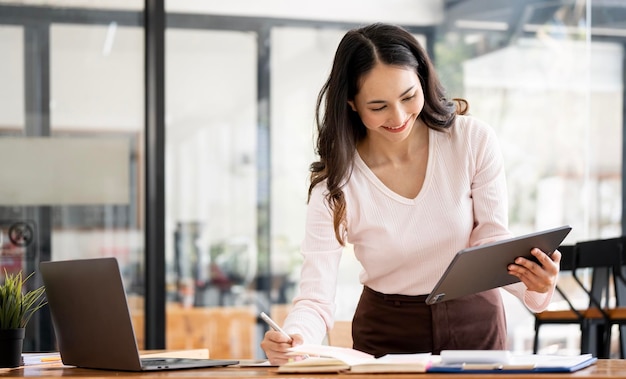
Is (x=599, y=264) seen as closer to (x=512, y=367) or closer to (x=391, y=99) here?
(x=391, y=99)

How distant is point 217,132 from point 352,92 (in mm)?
2624

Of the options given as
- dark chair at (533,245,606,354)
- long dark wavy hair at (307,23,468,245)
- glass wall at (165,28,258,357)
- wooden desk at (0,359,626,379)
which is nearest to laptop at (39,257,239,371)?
wooden desk at (0,359,626,379)

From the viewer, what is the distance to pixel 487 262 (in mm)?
2117

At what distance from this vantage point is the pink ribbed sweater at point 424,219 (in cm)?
256

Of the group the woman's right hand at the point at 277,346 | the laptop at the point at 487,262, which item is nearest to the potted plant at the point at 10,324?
the woman's right hand at the point at 277,346

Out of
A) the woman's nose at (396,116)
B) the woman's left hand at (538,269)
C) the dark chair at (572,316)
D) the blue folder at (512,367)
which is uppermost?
the woman's nose at (396,116)

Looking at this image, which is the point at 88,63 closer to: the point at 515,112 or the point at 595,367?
the point at 515,112

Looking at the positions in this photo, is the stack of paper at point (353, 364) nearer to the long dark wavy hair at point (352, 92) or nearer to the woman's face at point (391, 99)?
the long dark wavy hair at point (352, 92)

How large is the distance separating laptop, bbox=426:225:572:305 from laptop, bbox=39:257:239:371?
0.53 meters

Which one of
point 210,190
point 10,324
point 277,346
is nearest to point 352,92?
point 277,346

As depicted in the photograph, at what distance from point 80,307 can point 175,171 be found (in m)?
2.99

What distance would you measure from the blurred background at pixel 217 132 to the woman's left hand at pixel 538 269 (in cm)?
306

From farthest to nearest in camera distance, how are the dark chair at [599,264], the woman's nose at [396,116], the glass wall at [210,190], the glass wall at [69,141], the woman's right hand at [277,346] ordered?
1. the glass wall at [210,190]
2. the glass wall at [69,141]
3. the dark chair at [599,264]
4. the woman's nose at [396,116]
5. the woman's right hand at [277,346]

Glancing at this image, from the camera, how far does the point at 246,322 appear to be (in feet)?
17.0
